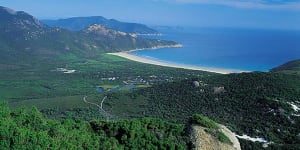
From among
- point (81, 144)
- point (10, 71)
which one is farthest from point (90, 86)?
point (81, 144)

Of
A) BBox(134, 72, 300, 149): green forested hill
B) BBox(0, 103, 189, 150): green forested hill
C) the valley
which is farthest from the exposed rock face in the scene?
BBox(134, 72, 300, 149): green forested hill

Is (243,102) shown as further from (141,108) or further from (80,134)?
(80,134)

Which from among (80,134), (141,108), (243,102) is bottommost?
(141,108)

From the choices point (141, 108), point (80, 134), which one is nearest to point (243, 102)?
point (141, 108)

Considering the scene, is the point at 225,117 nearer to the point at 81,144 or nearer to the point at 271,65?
the point at 81,144

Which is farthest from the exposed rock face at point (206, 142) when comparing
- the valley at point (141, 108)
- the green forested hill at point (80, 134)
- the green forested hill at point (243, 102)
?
the green forested hill at point (243, 102)

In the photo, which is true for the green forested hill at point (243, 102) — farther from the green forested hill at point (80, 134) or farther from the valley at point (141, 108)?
the green forested hill at point (80, 134)

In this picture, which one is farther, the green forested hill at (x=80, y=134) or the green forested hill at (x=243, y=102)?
the green forested hill at (x=243, y=102)

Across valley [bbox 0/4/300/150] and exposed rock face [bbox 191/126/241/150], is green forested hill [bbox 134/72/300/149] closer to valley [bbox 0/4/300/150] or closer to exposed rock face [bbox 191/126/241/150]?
valley [bbox 0/4/300/150]

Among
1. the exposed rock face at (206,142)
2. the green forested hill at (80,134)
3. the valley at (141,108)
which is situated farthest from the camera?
the exposed rock face at (206,142)
